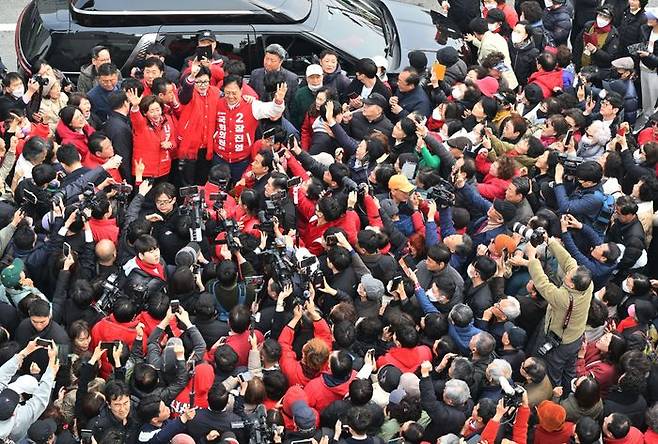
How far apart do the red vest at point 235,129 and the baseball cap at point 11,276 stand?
269 centimetres

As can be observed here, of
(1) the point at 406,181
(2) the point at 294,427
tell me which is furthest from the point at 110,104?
(2) the point at 294,427

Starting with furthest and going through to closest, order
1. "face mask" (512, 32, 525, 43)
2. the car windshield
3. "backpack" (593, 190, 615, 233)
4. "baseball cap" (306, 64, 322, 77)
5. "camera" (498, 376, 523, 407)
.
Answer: "face mask" (512, 32, 525, 43) → the car windshield → "baseball cap" (306, 64, 322, 77) → "backpack" (593, 190, 615, 233) → "camera" (498, 376, 523, 407)

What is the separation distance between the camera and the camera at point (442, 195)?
9.22m

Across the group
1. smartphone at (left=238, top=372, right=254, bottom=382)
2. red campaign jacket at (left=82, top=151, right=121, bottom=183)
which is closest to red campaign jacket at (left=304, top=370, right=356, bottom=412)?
smartphone at (left=238, top=372, right=254, bottom=382)

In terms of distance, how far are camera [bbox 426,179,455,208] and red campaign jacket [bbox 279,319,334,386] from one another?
5.57ft

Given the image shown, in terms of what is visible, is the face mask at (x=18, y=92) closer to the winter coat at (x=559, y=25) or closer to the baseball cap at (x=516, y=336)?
the baseball cap at (x=516, y=336)

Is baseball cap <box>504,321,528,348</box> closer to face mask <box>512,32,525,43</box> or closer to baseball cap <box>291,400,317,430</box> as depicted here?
baseball cap <box>291,400,317,430</box>

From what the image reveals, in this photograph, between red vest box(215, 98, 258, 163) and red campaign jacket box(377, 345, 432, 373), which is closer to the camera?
red campaign jacket box(377, 345, 432, 373)

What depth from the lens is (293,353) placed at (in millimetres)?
8086

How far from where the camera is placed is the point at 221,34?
1176 centimetres

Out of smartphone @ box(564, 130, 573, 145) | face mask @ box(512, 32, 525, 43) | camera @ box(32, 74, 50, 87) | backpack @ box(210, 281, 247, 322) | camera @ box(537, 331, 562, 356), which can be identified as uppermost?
camera @ box(32, 74, 50, 87)

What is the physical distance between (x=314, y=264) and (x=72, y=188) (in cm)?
240

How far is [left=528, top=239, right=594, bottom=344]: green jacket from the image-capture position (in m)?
8.30

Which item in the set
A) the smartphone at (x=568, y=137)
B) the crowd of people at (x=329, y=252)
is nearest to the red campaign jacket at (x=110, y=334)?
the crowd of people at (x=329, y=252)
